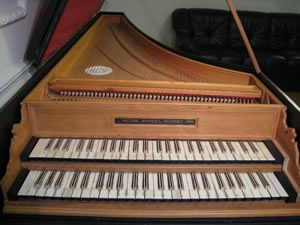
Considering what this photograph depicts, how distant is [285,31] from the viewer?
464 cm

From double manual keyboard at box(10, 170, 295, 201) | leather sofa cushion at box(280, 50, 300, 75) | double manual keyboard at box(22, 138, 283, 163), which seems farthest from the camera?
leather sofa cushion at box(280, 50, 300, 75)

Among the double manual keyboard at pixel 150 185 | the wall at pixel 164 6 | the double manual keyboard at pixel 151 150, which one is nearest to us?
the double manual keyboard at pixel 150 185

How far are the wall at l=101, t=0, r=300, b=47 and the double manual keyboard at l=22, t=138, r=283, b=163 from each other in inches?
146

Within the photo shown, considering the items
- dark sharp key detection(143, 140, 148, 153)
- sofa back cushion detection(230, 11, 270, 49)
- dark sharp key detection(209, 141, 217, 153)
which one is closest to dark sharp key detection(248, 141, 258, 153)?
dark sharp key detection(209, 141, 217, 153)

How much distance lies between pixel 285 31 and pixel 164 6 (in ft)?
6.64

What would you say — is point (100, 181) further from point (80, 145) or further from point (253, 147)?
point (253, 147)

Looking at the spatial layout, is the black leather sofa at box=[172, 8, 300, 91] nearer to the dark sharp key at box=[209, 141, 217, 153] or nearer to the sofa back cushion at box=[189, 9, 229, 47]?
the sofa back cushion at box=[189, 9, 229, 47]

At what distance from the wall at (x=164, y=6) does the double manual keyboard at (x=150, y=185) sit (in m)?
3.89

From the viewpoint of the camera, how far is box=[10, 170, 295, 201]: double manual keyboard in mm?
1425

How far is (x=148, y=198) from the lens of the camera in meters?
1.42

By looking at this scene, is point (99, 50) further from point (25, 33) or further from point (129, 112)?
point (129, 112)

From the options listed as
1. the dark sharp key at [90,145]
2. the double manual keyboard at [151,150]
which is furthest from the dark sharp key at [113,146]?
the dark sharp key at [90,145]

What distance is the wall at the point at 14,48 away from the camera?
162cm

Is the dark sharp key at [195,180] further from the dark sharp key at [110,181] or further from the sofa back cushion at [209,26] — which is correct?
the sofa back cushion at [209,26]
